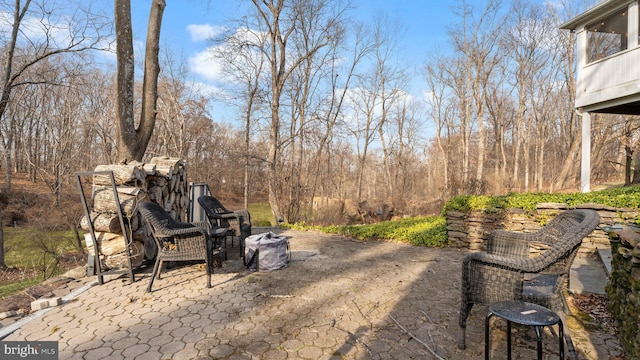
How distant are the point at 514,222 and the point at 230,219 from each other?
496 centimetres

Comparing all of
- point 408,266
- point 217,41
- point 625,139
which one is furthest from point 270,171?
point 625,139

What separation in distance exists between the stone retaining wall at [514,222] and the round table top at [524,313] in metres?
3.24

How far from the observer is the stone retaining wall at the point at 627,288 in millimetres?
1872

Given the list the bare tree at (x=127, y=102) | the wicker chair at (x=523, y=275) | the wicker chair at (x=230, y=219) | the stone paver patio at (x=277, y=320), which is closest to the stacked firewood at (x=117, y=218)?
the stone paver patio at (x=277, y=320)

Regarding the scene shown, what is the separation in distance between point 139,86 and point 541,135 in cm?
2482

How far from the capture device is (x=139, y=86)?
619 inches

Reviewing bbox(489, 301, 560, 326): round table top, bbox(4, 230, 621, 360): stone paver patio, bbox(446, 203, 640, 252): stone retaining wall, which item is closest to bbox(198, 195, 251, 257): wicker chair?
bbox(4, 230, 621, 360): stone paver patio

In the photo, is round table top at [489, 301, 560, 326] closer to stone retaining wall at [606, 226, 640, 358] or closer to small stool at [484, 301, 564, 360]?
small stool at [484, 301, 564, 360]

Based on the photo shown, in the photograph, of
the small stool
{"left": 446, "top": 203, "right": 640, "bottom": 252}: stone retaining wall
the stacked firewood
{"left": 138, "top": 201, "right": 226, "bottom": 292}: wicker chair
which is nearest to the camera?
the small stool

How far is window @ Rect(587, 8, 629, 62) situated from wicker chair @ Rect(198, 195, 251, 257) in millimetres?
9720

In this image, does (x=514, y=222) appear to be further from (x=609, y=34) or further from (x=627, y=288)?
(x=609, y=34)

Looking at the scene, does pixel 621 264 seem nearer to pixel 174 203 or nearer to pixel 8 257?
pixel 174 203

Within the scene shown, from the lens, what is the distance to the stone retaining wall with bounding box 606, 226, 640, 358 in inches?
73.7

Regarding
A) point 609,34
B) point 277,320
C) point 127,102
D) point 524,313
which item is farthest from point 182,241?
point 609,34
